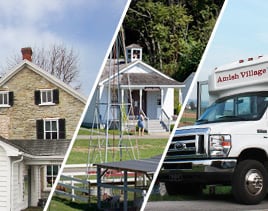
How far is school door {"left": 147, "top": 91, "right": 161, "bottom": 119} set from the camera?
7.98 feet

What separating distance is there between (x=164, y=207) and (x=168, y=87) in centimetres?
98

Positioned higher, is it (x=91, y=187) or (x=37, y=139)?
(x=37, y=139)

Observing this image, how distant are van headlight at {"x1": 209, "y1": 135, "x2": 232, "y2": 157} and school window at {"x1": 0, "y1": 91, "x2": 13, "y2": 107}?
1354 millimetres

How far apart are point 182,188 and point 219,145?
15.2 inches

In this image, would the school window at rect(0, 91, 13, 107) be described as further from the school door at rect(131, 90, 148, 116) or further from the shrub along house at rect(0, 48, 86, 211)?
the school door at rect(131, 90, 148, 116)

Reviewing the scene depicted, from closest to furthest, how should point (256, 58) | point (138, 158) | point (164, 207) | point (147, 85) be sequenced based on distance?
1. point (147, 85)
2. point (138, 158)
3. point (164, 207)
4. point (256, 58)

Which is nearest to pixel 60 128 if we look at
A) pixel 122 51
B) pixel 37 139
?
pixel 37 139

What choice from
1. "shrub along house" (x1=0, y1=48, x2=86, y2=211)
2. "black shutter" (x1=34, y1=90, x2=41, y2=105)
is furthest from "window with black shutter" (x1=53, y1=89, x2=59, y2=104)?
"black shutter" (x1=34, y1=90, x2=41, y2=105)

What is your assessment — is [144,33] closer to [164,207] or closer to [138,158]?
[138,158]

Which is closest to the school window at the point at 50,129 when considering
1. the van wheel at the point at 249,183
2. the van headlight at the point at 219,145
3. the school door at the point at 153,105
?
the school door at the point at 153,105

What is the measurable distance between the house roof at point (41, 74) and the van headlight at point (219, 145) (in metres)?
0.93

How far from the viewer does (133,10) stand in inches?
106

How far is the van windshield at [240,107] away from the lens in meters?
3.48

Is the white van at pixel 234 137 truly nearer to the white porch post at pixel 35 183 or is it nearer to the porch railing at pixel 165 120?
the porch railing at pixel 165 120
